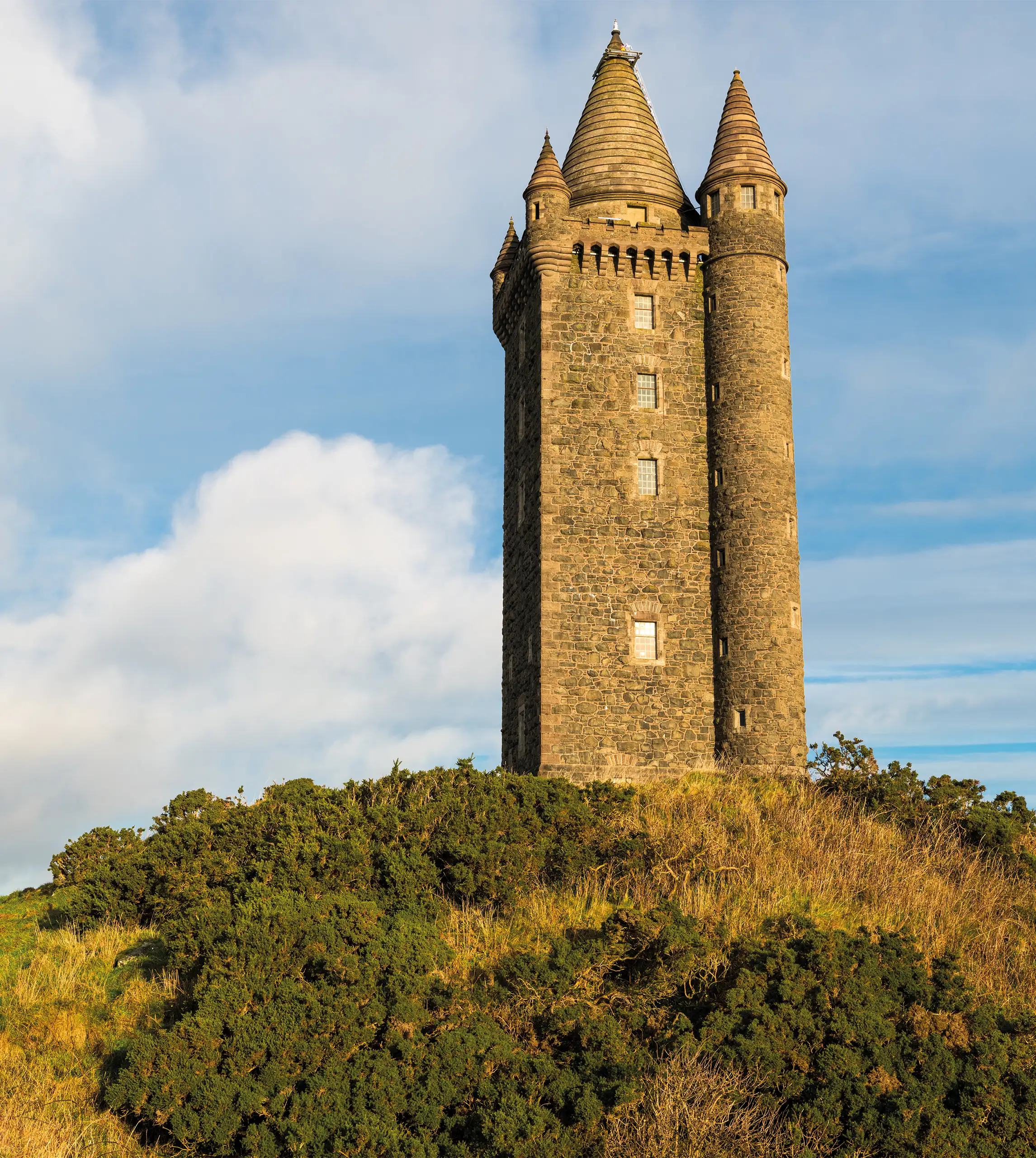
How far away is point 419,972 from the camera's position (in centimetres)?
1639

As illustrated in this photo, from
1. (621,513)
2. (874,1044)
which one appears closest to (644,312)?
(621,513)

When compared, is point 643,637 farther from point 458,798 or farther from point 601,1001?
point 601,1001

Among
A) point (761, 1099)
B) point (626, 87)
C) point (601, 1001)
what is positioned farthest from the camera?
point (626, 87)

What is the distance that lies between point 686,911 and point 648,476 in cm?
1761

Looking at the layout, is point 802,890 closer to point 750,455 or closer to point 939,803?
point 939,803

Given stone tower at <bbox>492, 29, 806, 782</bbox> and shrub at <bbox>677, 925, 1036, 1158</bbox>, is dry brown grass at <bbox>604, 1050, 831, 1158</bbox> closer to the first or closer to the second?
shrub at <bbox>677, 925, 1036, 1158</bbox>

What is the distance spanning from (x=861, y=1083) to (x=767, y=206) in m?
28.0

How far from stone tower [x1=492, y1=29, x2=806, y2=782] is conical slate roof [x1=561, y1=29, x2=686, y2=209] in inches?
3.7

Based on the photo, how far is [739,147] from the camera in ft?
120

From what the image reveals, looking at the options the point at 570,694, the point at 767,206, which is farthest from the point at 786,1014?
the point at 767,206

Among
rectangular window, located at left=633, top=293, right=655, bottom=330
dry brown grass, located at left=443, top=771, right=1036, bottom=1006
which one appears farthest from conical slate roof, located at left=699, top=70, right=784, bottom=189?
dry brown grass, located at left=443, top=771, right=1036, bottom=1006

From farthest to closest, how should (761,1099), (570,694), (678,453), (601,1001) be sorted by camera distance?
(678,453), (570,694), (601,1001), (761,1099)

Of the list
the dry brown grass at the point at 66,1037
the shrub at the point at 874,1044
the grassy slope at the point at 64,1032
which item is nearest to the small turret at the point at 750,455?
the shrub at the point at 874,1044

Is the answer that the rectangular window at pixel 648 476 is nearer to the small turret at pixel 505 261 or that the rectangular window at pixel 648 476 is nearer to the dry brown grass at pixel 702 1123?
the small turret at pixel 505 261
